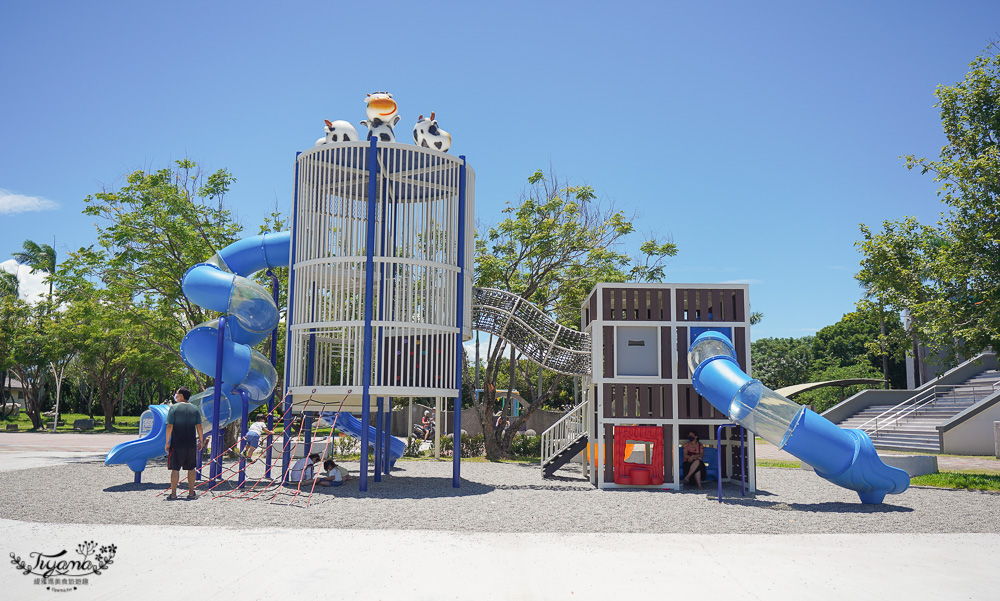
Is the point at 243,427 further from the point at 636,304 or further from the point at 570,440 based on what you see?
the point at 636,304

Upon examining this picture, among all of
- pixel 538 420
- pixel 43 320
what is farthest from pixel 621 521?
pixel 43 320

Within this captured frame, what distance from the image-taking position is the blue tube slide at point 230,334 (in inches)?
581

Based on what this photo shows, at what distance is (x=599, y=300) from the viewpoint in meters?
16.5

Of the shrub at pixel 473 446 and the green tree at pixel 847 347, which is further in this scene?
the green tree at pixel 847 347

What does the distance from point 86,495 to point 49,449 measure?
15.3 metres

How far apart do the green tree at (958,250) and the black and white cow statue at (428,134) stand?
41.8ft

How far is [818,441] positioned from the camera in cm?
1263

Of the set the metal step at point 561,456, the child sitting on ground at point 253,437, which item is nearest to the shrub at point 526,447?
the metal step at point 561,456

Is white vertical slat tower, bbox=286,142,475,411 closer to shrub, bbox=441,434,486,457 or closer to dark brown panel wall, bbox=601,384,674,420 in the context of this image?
dark brown panel wall, bbox=601,384,674,420

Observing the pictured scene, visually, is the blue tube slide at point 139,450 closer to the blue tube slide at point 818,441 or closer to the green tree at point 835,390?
the blue tube slide at point 818,441

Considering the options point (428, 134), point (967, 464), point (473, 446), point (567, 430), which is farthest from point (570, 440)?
point (967, 464)

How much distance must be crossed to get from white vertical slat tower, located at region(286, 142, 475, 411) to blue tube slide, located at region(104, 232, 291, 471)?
2.93 feet

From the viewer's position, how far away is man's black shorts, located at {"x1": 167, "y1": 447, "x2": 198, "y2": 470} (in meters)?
12.3

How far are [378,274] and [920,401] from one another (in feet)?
99.7
